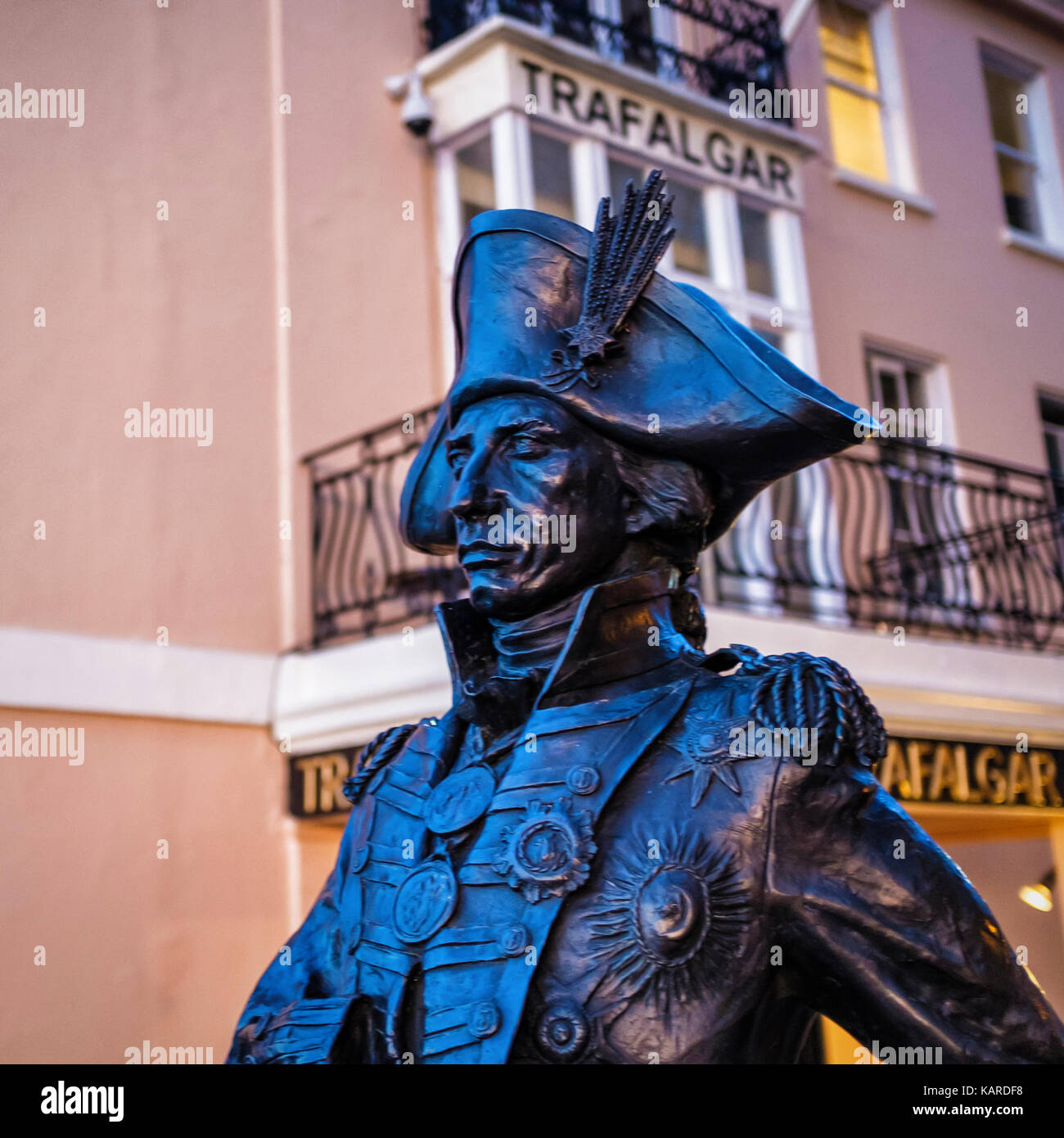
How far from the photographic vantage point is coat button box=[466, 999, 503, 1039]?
1.65 metres

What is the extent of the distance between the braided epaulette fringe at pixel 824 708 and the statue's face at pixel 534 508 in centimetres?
30

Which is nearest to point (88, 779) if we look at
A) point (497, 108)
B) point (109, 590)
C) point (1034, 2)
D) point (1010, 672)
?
point (109, 590)

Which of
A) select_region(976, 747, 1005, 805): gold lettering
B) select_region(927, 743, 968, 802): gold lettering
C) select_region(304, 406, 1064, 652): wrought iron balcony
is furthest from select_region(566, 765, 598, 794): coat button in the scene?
select_region(976, 747, 1005, 805): gold lettering

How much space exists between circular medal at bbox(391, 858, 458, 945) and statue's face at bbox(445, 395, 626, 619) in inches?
14.0

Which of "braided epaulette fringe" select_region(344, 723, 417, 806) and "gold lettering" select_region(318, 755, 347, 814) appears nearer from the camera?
"braided epaulette fringe" select_region(344, 723, 417, 806)

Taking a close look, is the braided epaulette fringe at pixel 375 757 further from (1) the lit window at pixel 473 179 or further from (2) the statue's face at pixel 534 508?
(1) the lit window at pixel 473 179

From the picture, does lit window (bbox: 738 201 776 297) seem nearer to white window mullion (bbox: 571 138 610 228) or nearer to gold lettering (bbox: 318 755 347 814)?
white window mullion (bbox: 571 138 610 228)

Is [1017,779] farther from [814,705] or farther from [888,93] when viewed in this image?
[814,705]

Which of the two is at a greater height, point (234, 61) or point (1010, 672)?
point (234, 61)

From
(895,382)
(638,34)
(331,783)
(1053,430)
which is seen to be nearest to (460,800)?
(331,783)

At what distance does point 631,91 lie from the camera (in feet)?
31.5

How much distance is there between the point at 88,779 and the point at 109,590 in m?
0.98

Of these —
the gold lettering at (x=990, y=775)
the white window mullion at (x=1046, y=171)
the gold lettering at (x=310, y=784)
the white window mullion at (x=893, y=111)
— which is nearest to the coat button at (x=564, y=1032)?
the gold lettering at (x=310, y=784)

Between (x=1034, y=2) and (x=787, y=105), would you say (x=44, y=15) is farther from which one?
(x=1034, y=2)
